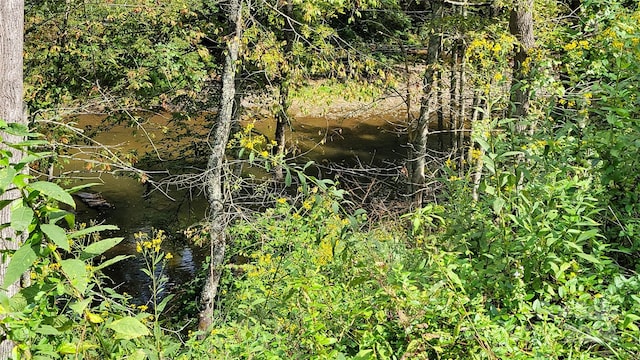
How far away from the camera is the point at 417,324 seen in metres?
2.53

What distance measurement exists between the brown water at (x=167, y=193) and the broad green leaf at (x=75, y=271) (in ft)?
18.6

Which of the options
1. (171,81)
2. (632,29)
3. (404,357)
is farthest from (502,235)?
(171,81)

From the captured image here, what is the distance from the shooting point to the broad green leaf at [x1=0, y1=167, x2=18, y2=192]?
1.62m

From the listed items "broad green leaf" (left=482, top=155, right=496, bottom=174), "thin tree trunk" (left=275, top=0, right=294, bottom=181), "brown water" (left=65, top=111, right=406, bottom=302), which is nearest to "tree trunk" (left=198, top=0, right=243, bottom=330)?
"thin tree trunk" (left=275, top=0, right=294, bottom=181)

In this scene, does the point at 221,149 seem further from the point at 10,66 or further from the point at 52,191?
the point at 52,191

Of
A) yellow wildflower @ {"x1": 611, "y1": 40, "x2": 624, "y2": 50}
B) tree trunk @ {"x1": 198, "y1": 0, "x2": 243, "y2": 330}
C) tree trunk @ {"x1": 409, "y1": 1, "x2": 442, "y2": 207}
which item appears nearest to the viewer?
yellow wildflower @ {"x1": 611, "y1": 40, "x2": 624, "y2": 50}

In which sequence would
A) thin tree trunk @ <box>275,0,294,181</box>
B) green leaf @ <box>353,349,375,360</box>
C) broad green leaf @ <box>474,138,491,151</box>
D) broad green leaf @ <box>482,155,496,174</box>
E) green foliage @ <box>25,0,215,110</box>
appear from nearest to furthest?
1. green leaf @ <box>353,349,375,360</box>
2. broad green leaf @ <box>482,155,496,174</box>
3. broad green leaf @ <box>474,138,491,151</box>
4. thin tree trunk @ <box>275,0,294,181</box>
5. green foliage @ <box>25,0,215,110</box>

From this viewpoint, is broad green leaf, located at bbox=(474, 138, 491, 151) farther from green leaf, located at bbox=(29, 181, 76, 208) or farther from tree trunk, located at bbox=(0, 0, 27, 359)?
tree trunk, located at bbox=(0, 0, 27, 359)

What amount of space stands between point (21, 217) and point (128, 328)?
1.59 ft

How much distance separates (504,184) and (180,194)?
12.1 meters

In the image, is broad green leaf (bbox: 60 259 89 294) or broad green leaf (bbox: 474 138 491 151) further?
broad green leaf (bbox: 474 138 491 151)

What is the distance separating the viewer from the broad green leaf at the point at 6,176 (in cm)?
162

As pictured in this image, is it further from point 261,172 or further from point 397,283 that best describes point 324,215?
point 261,172

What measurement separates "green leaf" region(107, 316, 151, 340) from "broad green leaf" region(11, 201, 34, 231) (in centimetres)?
42
